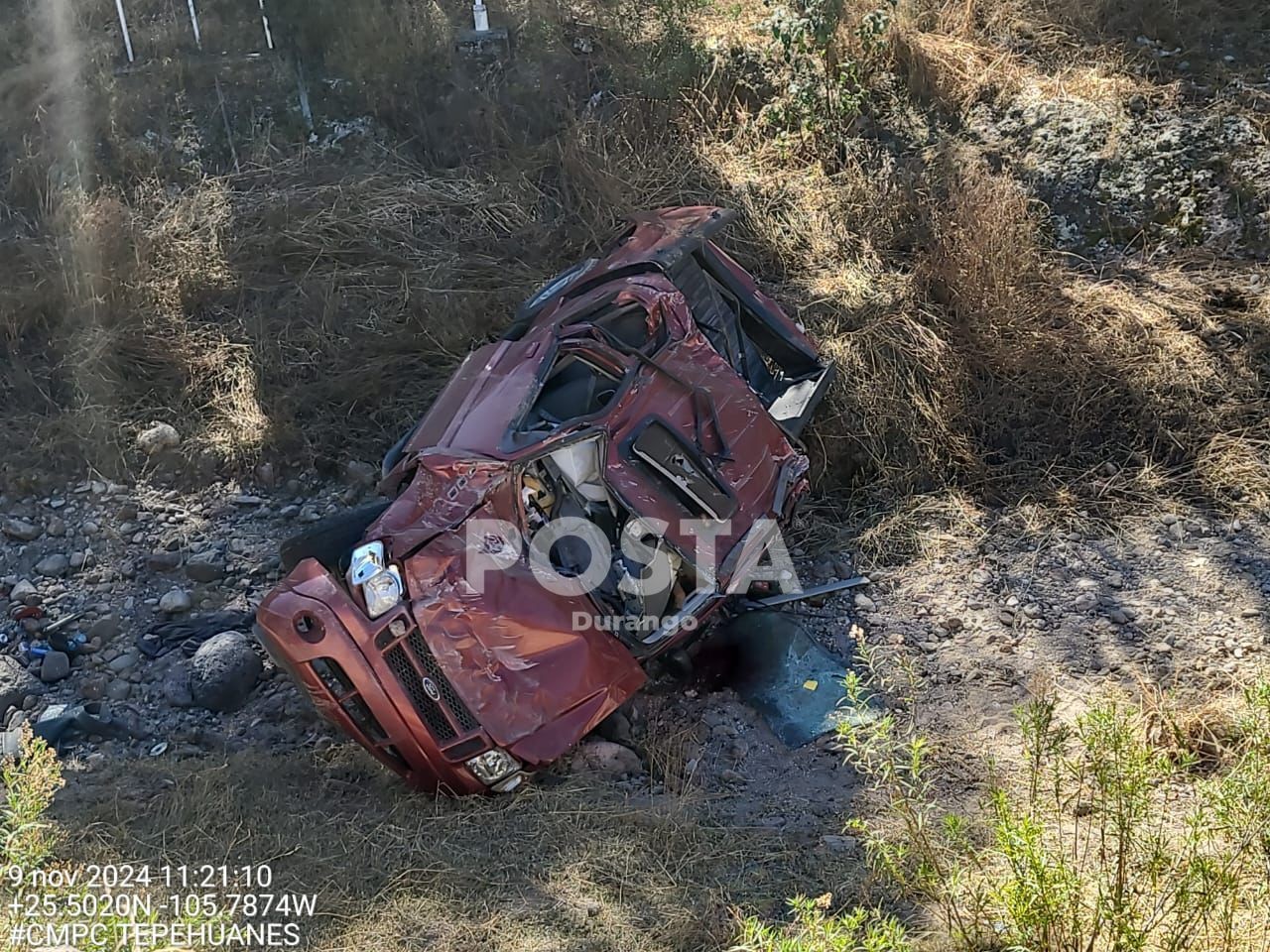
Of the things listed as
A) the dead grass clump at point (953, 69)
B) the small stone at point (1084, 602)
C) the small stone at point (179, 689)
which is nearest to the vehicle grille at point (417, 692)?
A: the small stone at point (179, 689)

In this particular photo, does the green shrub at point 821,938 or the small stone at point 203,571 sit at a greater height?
the green shrub at point 821,938

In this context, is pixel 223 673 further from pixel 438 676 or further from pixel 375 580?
pixel 438 676

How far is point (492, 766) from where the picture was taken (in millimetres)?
4215

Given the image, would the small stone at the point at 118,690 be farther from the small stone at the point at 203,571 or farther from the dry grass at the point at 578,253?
the dry grass at the point at 578,253

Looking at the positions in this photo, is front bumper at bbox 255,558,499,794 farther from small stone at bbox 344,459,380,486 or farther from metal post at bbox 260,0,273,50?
metal post at bbox 260,0,273,50

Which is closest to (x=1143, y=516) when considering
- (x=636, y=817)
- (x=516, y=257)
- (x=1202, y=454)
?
(x=1202, y=454)

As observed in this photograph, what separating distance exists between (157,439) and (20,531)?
890mm

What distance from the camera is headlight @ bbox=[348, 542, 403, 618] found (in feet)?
13.6

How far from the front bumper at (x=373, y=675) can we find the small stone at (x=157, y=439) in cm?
295

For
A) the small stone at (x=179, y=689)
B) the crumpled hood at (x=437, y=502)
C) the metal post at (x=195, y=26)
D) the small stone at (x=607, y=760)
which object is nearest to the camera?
the crumpled hood at (x=437, y=502)

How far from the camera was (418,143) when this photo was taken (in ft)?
28.7

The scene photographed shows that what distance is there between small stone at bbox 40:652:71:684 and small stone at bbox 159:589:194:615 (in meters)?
0.54

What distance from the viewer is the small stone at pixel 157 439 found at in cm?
671

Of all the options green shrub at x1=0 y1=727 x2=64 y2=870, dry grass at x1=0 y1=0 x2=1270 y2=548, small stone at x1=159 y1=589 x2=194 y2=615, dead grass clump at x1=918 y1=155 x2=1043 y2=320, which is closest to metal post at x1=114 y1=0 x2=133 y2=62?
dry grass at x1=0 y1=0 x2=1270 y2=548
